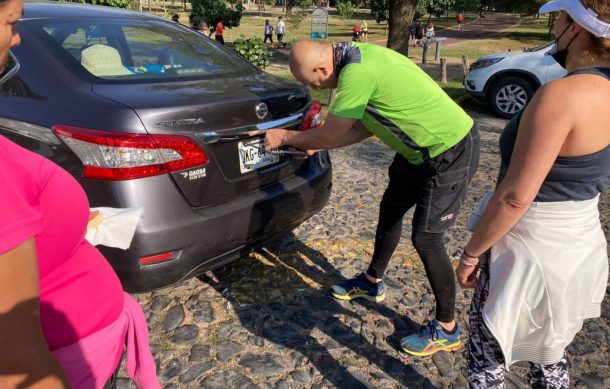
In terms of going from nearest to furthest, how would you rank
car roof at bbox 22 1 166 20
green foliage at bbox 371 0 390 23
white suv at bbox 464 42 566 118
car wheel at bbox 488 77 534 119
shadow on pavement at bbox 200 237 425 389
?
shadow on pavement at bbox 200 237 425 389 < car roof at bbox 22 1 166 20 < white suv at bbox 464 42 566 118 < car wheel at bbox 488 77 534 119 < green foliage at bbox 371 0 390 23

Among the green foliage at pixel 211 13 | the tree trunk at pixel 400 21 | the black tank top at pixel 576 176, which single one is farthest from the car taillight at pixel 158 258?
the green foliage at pixel 211 13

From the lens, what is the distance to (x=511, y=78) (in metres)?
8.71

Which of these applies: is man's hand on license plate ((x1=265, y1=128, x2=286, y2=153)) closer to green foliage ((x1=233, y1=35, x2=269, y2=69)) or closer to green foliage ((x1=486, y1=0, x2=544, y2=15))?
green foliage ((x1=233, y1=35, x2=269, y2=69))

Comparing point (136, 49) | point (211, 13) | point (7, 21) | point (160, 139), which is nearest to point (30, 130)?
point (160, 139)

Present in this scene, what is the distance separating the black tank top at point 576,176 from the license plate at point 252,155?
144 centimetres

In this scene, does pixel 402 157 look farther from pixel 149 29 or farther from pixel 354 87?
pixel 149 29

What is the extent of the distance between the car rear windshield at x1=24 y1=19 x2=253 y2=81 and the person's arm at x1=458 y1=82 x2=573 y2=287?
202 cm

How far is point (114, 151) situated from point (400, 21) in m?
10.9

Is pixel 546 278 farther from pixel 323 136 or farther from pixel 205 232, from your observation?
pixel 205 232

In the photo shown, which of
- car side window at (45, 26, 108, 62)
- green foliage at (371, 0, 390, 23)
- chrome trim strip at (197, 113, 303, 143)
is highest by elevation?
green foliage at (371, 0, 390, 23)

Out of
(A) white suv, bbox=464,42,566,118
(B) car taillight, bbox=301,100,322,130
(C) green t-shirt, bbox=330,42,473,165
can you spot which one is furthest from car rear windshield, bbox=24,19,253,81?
(A) white suv, bbox=464,42,566,118

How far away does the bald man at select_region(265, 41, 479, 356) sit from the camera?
7.52ft

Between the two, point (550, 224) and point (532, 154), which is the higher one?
point (532, 154)

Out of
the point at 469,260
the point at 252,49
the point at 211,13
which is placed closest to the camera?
the point at 469,260
